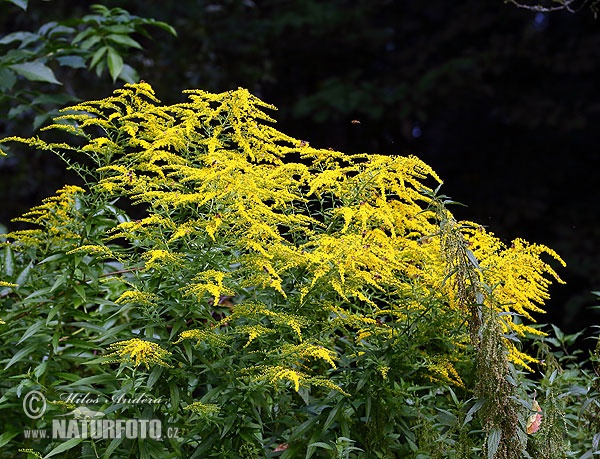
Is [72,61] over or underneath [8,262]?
over

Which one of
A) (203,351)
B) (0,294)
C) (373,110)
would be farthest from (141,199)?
(373,110)

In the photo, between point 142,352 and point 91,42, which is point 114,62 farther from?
point 142,352

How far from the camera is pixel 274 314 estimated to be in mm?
2242

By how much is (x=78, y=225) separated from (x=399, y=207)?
102cm

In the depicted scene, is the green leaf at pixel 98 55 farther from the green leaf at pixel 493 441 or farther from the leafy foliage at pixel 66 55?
the green leaf at pixel 493 441

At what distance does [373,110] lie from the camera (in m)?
7.45

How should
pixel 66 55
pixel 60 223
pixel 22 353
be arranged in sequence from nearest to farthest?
pixel 22 353 → pixel 60 223 → pixel 66 55

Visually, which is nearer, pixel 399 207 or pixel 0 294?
pixel 399 207

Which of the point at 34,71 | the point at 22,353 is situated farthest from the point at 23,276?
the point at 34,71

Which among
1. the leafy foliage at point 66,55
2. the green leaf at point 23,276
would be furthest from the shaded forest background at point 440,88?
the green leaf at point 23,276

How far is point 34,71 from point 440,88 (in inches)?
172

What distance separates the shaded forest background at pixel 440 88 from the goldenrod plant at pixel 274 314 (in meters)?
4.23

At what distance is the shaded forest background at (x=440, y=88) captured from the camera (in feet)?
23.2

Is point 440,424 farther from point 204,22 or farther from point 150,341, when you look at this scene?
point 204,22
